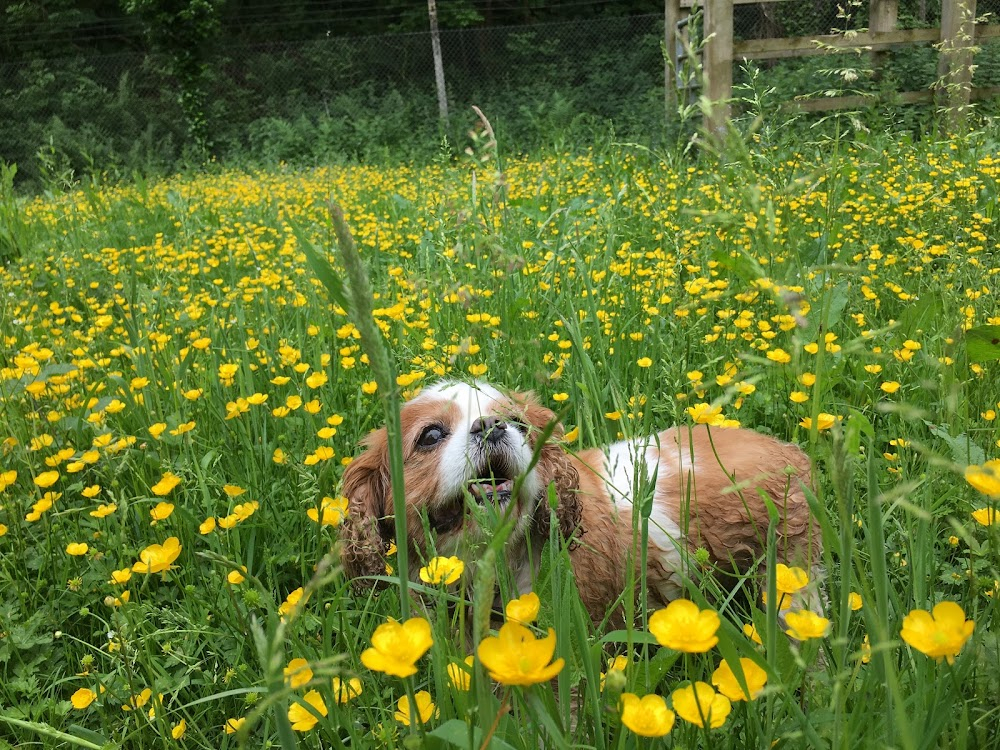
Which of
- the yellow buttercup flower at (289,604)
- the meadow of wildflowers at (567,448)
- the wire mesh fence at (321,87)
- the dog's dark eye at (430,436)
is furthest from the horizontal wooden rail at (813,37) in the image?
the wire mesh fence at (321,87)

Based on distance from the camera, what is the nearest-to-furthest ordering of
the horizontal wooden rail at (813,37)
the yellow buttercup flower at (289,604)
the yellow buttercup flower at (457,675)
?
the yellow buttercup flower at (457,675)
the yellow buttercup flower at (289,604)
the horizontal wooden rail at (813,37)

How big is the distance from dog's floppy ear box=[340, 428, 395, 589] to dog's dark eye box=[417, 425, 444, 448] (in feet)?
0.35

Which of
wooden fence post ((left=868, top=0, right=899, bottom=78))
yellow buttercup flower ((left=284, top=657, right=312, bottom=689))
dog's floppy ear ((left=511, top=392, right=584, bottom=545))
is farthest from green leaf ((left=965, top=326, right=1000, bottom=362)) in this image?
wooden fence post ((left=868, top=0, right=899, bottom=78))

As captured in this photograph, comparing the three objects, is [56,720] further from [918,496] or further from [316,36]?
[316,36]

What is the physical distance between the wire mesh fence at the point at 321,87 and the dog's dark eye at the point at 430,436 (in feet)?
51.3

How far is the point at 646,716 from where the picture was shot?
734mm

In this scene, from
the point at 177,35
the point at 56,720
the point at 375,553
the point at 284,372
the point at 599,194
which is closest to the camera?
the point at 56,720

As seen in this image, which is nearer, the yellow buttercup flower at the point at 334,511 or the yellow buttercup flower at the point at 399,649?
the yellow buttercup flower at the point at 399,649

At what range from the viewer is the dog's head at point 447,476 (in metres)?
1.95

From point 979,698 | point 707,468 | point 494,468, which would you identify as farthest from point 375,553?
point 979,698

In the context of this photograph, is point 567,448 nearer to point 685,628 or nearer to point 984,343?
point 685,628

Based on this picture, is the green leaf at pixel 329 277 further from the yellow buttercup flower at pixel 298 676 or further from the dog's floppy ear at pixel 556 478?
the dog's floppy ear at pixel 556 478

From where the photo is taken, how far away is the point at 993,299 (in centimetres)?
247

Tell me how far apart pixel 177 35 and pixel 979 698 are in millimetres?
23514
